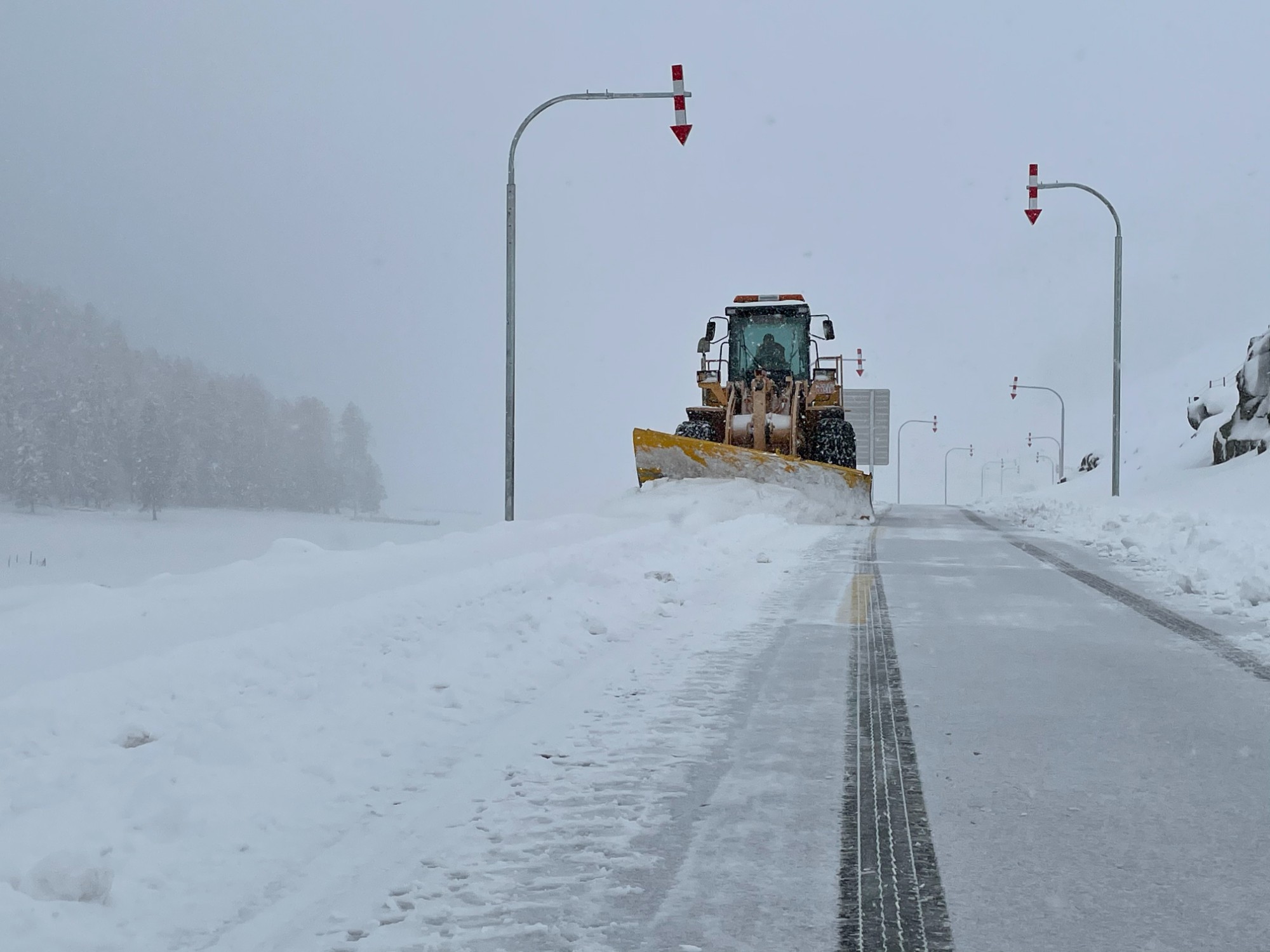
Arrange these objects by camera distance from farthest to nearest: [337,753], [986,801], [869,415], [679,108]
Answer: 1. [869,415]
2. [679,108]
3. [337,753]
4. [986,801]

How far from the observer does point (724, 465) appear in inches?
664

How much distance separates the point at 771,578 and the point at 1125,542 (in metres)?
6.08

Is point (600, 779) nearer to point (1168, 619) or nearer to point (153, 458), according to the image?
point (1168, 619)

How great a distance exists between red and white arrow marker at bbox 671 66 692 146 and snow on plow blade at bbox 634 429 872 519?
5506 millimetres

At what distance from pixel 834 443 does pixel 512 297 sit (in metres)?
8.44

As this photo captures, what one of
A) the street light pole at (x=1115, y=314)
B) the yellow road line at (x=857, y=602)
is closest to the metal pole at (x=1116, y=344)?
the street light pole at (x=1115, y=314)

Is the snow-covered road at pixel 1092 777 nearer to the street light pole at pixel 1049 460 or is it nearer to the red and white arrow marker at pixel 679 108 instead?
the red and white arrow marker at pixel 679 108

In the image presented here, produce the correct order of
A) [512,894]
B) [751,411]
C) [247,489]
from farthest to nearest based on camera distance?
[247,489], [751,411], [512,894]

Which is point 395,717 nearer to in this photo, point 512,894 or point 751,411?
point 512,894

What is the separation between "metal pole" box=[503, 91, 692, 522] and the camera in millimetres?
12969

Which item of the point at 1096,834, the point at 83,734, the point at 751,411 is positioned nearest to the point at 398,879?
the point at 83,734

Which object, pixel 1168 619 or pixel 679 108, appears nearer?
pixel 1168 619

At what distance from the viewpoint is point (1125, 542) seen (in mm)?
13125

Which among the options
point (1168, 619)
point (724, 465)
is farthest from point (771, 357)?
point (1168, 619)
